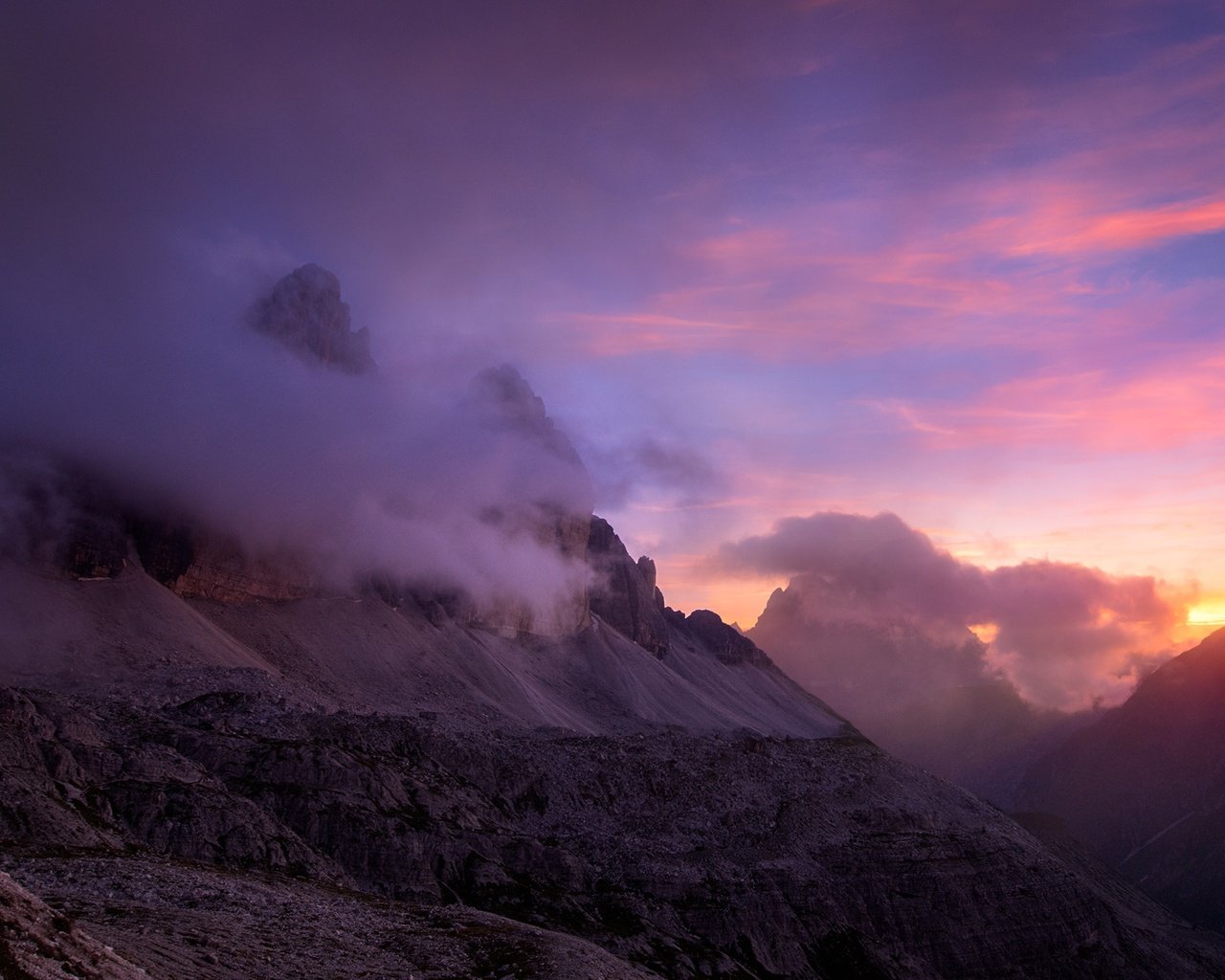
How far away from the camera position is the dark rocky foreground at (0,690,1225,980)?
227 ft

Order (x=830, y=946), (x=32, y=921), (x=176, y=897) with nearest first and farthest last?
(x=32, y=921) → (x=176, y=897) → (x=830, y=946)

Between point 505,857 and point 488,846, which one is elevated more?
point 488,846

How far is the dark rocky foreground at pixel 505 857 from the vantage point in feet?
227

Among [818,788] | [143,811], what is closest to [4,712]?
[143,811]

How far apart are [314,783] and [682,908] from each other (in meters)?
47.9

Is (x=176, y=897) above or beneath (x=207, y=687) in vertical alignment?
beneath

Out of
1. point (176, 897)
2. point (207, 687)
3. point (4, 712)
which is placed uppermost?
point (207, 687)

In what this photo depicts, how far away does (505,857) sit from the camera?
129m

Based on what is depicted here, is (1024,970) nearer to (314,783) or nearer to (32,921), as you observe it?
(314,783)

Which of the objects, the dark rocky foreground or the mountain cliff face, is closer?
the dark rocky foreground

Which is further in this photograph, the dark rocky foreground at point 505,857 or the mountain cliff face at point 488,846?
the mountain cliff face at point 488,846

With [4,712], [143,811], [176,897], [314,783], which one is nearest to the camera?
[176,897]

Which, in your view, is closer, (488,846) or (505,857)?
(505,857)

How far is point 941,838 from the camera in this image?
16812cm
